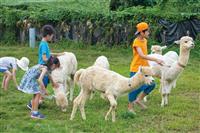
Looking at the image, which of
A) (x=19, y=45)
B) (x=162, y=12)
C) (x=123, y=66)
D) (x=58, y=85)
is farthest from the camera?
(x=19, y=45)

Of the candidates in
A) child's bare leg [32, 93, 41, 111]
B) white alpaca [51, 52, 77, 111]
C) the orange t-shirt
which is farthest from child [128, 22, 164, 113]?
child's bare leg [32, 93, 41, 111]

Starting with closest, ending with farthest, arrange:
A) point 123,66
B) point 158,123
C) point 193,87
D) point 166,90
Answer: point 158,123 < point 166,90 < point 193,87 < point 123,66

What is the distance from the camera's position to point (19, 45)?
22703mm

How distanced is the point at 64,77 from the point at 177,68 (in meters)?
2.24

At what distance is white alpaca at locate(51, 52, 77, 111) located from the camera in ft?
32.1

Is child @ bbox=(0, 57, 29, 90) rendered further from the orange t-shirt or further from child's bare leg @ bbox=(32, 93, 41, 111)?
the orange t-shirt

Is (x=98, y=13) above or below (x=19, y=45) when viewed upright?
above

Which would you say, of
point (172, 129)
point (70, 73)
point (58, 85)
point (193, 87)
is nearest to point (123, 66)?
point (193, 87)

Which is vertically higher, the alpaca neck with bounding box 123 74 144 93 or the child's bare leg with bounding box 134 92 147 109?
the alpaca neck with bounding box 123 74 144 93

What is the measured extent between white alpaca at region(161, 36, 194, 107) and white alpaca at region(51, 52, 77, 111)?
1945mm

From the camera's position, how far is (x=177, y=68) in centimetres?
1034

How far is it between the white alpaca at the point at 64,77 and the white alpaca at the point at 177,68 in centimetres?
194

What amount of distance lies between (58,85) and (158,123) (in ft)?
6.71

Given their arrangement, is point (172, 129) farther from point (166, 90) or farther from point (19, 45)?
point (19, 45)
